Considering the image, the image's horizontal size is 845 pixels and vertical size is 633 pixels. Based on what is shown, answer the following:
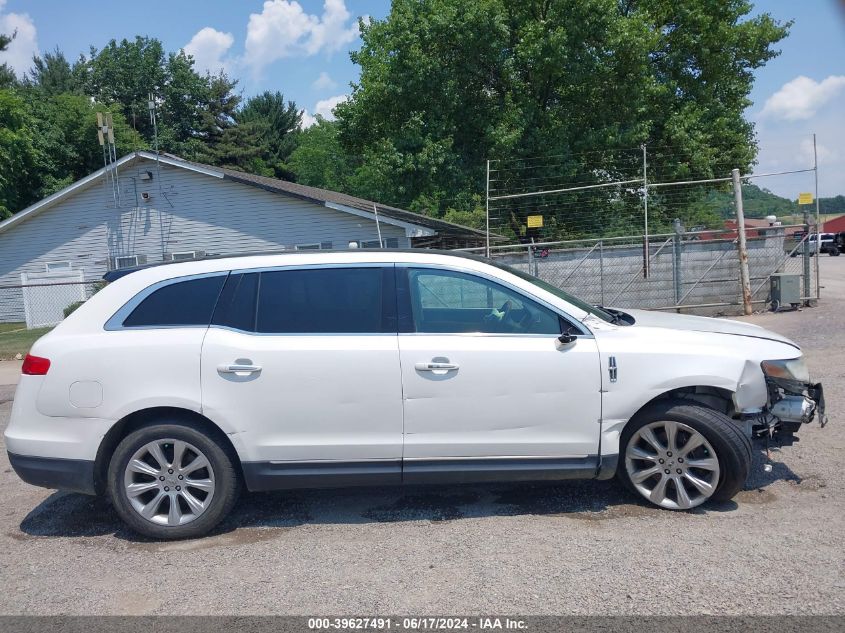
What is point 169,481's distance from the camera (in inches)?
181

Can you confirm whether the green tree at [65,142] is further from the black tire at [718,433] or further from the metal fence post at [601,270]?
the black tire at [718,433]

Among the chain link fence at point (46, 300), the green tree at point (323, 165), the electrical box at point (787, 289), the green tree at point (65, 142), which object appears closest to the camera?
the electrical box at point (787, 289)

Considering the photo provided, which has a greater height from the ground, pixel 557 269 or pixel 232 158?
pixel 232 158

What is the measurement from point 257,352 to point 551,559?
2189 mm

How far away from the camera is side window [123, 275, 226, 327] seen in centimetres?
474

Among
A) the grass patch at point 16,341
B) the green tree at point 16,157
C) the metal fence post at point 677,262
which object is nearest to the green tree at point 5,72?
the green tree at point 16,157

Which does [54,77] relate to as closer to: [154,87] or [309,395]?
[154,87]

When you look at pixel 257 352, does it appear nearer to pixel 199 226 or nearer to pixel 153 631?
pixel 153 631

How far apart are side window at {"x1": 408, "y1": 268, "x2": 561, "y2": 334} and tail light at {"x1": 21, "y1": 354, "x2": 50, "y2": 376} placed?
2.40 meters

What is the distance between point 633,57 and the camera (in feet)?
78.3

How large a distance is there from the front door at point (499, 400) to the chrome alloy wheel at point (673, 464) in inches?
13.2

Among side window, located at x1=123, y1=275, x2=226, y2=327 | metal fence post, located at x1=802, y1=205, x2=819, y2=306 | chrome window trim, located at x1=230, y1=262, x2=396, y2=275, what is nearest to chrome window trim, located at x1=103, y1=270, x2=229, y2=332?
side window, located at x1=123, y1=275, x2=226, y2=327

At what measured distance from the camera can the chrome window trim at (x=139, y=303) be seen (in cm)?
471

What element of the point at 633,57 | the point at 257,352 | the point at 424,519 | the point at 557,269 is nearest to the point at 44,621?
the point at 257,352
